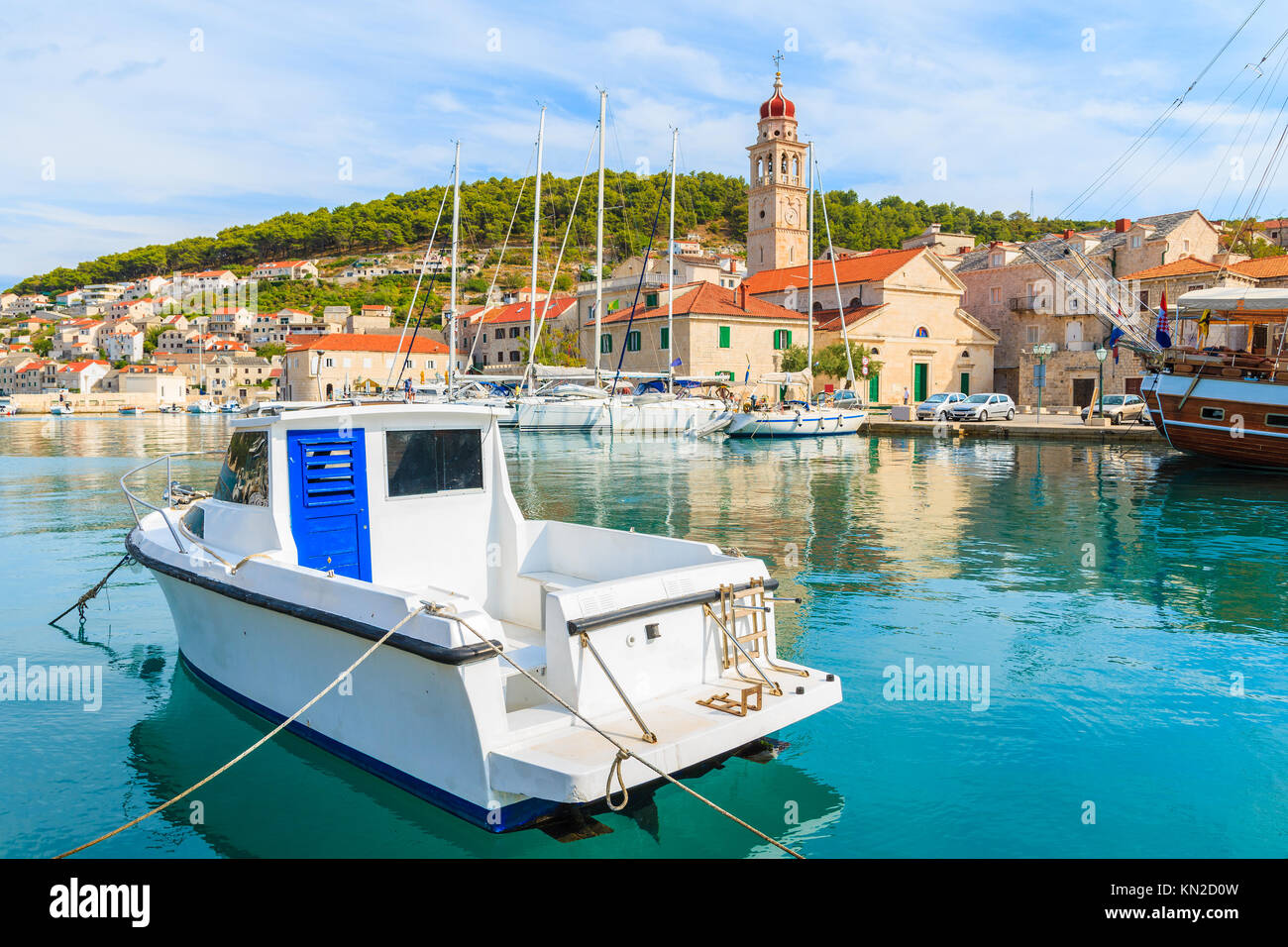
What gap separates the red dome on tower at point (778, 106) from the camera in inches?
2857

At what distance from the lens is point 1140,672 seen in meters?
8.35

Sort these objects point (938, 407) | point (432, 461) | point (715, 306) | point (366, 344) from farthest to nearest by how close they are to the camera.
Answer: point (366, 344) → point (715, 306) → point (938, 407) → point (432, 461)

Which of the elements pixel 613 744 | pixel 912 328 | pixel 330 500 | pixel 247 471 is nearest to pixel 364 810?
pixel 613 744

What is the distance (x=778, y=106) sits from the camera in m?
72.6

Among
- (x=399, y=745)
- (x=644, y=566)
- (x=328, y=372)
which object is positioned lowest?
(x=399, y=745)

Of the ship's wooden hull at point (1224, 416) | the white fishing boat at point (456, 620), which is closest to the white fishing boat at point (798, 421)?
the ship's wooden hull at point (1224, 416)

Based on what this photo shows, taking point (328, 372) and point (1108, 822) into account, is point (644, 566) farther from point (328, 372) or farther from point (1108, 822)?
point (328, 372)

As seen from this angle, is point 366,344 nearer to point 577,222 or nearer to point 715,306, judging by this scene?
point 577,222

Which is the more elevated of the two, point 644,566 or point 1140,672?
point 644,566

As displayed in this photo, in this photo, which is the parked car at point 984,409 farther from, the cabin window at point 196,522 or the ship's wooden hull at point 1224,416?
the cabin window at point 196,522

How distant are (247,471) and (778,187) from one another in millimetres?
69532

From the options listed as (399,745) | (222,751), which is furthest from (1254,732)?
(222,751)

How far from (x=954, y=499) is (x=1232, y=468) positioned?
1209 centimetres

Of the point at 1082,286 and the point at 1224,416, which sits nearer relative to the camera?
the point at 1224,416
